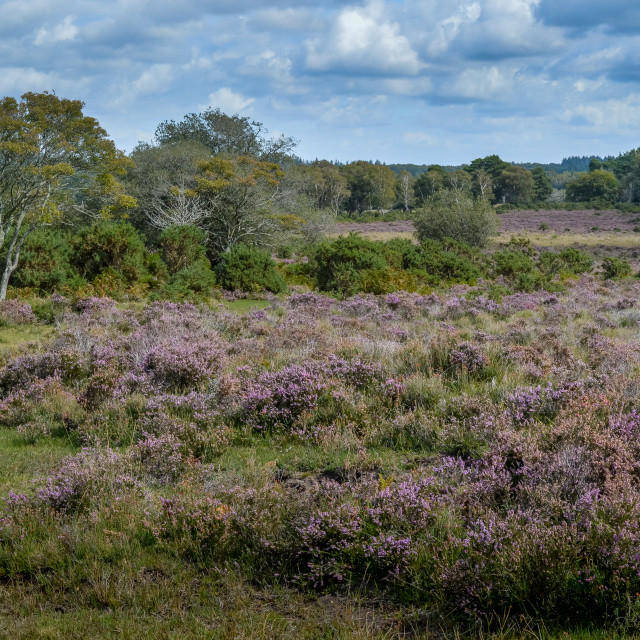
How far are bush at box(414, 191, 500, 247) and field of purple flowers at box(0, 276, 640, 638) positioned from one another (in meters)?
28.6

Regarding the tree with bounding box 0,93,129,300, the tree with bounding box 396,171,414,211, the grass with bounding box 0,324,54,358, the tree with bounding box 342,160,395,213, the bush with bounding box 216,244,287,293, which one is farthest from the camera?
the tree with bounding box 342,160,395,213

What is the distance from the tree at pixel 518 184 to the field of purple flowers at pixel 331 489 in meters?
101

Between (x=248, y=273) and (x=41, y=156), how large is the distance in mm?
7801

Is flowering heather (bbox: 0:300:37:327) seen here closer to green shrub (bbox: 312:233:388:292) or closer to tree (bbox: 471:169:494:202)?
green shrub (bbox: 312:233:388:292)

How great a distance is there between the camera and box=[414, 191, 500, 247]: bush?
1416 inches

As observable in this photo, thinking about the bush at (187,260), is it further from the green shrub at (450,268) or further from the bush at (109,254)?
the green shrub at (450,268)

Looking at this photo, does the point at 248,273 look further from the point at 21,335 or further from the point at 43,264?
the point at 21,335

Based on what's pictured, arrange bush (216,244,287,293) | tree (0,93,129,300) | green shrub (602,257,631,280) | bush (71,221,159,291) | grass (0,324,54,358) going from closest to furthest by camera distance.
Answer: grass (0,324,54,358), tree (0,93,129,300), bush (71,221,159,291), bush (216,244,287,293), green shrub (602,257,631,280)

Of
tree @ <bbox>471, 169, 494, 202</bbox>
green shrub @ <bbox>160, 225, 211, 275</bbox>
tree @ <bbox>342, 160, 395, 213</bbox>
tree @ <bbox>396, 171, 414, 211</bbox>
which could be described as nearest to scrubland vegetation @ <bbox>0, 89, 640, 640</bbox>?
green shrub @ <bbox>160, 225, 211, 275</bbox>

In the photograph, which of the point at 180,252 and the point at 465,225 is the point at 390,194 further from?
the point at 180,252

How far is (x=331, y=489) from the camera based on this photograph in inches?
175

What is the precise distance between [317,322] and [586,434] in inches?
350

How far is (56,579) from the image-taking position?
3.63 m

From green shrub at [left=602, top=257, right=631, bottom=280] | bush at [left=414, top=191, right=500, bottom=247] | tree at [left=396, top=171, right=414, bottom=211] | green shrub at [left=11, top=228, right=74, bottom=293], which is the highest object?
tree at [left=396, top=171, right=414, bottom=211]
